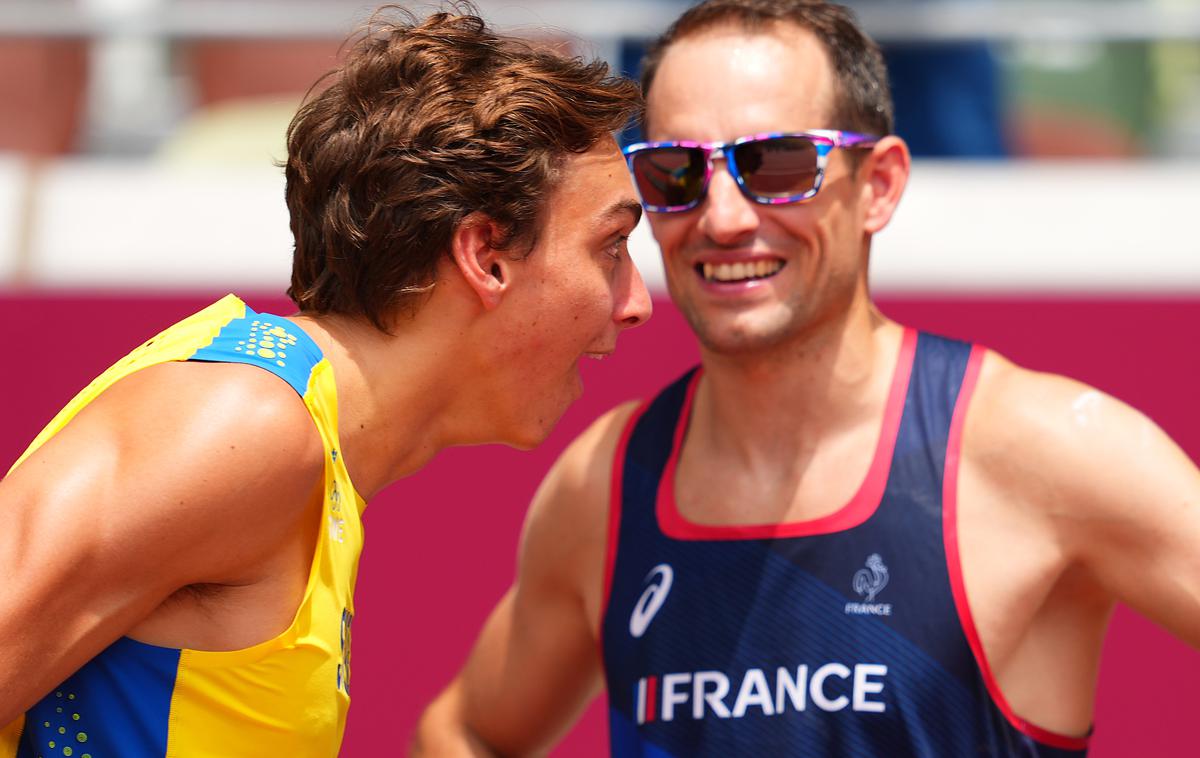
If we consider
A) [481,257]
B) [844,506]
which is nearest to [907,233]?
[844,506]

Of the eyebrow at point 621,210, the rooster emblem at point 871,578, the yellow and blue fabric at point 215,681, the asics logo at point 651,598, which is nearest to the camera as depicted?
the yellow and blue fabric at point 215,681

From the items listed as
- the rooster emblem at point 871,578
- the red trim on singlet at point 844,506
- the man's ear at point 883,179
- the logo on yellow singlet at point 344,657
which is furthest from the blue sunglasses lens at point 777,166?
the logo on yellow singlet at point 344,657

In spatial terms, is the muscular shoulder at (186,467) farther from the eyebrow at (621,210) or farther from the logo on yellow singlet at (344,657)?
the eyebrow at (621,210)

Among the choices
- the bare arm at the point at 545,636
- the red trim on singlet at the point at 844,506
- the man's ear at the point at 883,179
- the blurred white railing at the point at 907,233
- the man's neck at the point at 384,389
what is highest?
the man's ear at the point at 883,179

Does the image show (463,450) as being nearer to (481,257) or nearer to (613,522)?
(613,522)

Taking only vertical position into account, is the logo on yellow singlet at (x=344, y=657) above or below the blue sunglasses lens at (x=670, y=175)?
below

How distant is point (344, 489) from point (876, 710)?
867mm

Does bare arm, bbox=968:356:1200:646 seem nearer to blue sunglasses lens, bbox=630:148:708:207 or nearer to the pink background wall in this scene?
blue sunglasses lens, bbox=630:148:708:207

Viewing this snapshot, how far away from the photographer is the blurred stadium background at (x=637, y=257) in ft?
9.11

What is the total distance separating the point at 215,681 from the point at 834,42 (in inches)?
54.2

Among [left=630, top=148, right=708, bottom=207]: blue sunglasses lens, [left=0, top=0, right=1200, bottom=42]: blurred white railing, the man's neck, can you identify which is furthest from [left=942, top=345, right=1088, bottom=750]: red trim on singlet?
[left=0, top=0, right=1200, bottom=42]: blurred white railing

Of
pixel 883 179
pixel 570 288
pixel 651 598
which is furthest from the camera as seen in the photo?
pixel 883 179

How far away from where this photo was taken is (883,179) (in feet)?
7.63

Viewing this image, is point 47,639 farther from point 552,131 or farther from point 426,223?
point 552,131
